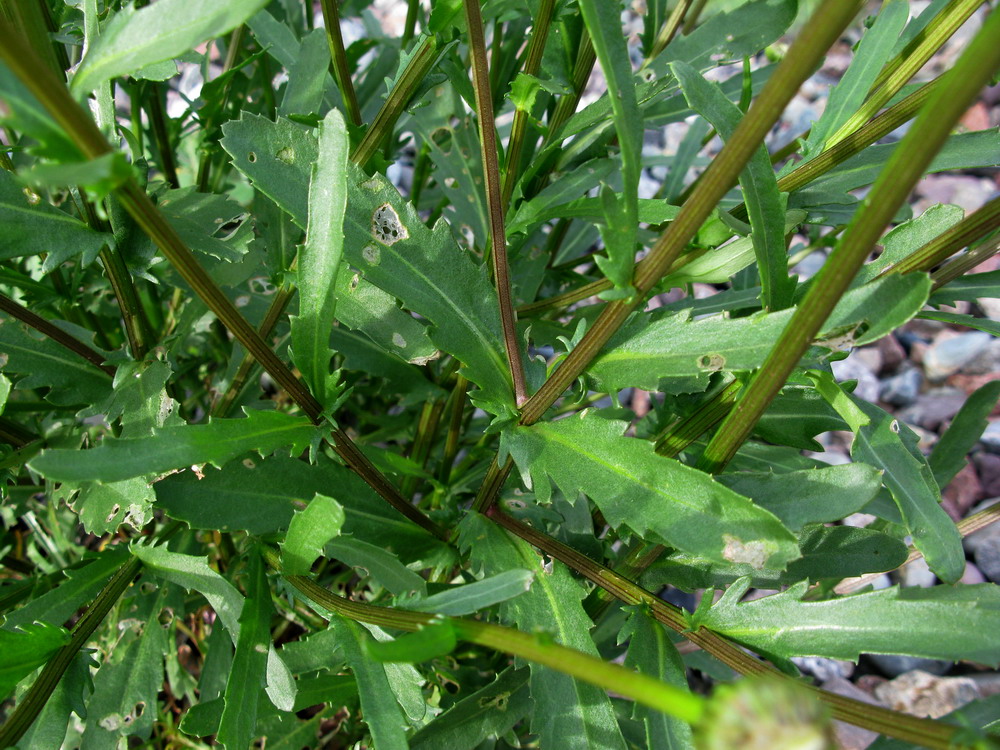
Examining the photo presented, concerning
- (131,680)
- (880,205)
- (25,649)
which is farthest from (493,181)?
(131,680)

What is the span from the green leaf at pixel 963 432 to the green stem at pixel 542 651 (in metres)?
0.90

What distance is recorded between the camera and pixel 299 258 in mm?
818

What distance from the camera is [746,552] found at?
76 centimetres

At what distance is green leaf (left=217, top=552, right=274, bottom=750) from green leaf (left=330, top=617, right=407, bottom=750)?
0.09 metres

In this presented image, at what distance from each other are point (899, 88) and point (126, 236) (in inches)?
39.2

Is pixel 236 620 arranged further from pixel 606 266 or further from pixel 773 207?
pixel 773 207

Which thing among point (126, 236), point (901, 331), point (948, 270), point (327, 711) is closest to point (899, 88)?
point (948, 270)

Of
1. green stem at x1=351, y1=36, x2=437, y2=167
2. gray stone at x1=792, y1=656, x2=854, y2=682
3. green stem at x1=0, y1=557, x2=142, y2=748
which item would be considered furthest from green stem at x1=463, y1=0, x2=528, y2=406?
gray stone at x1=792, y1=656, x2=854, y2=682

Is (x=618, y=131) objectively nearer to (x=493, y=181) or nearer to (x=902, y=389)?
(x=493, y=181)

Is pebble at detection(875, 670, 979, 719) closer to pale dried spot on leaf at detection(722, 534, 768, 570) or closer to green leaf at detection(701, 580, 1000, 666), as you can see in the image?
green leaf at detection(701, 580, 1000, 666)

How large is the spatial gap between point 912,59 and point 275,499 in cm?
93

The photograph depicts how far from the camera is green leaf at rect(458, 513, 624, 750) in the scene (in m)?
0.92

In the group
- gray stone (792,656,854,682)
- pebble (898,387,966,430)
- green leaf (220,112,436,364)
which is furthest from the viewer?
pebble (898,387,966,430)

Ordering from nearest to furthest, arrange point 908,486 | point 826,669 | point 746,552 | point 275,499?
point 746,552 < point 908,486 < point 275,499 < point 826,669
